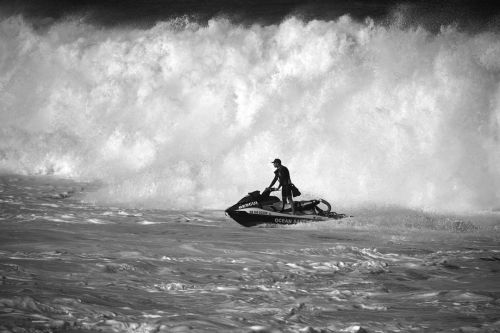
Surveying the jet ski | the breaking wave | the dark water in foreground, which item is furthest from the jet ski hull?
the breaking wave

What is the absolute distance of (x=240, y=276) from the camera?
8.43 metres

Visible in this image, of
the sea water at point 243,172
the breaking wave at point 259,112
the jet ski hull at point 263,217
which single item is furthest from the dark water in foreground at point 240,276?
the breaking wave at point 259,112

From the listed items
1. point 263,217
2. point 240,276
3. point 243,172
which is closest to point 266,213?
point 263,217

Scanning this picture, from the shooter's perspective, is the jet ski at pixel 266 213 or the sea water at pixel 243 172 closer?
the sea water at pixel 243 172

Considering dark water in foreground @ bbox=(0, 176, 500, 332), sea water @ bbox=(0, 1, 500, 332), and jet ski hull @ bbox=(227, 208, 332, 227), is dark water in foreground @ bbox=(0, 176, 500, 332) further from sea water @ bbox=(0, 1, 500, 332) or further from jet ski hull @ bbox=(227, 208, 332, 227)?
jet ski hull @ bbox=(227, 208, 332, 227)

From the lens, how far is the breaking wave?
68.9ft

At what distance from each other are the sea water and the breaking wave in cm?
9

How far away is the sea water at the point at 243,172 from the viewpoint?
6953mm

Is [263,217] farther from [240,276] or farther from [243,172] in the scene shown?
[243,172]

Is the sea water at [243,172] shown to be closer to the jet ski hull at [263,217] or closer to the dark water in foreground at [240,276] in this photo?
the dark water in foreground at [240,276]

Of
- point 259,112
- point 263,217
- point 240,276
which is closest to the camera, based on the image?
point 240,276

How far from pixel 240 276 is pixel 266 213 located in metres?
6.43

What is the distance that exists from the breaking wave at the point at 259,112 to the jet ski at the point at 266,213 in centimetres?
412

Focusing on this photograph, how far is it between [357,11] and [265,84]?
5571 mm
